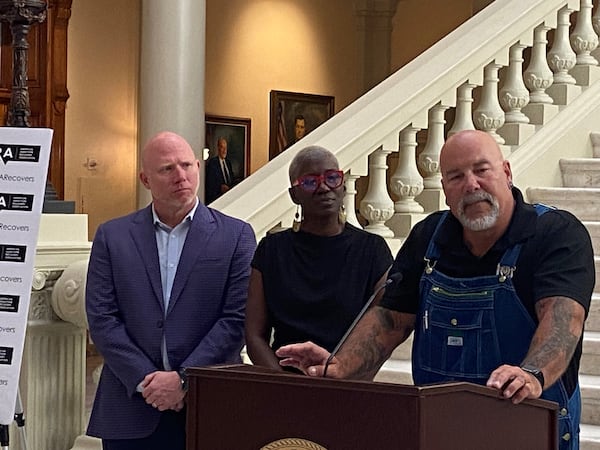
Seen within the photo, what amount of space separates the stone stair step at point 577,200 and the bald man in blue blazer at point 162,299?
259 centimetres

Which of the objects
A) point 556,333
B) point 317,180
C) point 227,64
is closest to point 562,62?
point 317,180

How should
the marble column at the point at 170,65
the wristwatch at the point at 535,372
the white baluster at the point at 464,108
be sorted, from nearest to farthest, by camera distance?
the wristwatch at the point at 535,372 < the white baluster at the point at 464,108 < the marble column at the point at 170,65

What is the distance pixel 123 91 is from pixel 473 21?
284 inches

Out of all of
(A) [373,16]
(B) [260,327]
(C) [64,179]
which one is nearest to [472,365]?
(B) [260,327]

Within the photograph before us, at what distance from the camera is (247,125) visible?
14.0 meters

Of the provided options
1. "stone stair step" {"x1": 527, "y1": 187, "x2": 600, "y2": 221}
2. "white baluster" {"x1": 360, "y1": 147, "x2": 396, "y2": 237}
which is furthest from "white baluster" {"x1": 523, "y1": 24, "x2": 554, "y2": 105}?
"white baluster" {"x1": 360, "y1": 147, "x2": 396, "y2": 237}

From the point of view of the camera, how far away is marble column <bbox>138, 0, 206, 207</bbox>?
352 inches

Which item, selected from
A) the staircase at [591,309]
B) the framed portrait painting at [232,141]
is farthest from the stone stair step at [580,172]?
the framed portrait painting at [232,141]

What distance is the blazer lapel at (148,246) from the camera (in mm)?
3773

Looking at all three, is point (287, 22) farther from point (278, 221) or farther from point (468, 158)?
point (468, 158)

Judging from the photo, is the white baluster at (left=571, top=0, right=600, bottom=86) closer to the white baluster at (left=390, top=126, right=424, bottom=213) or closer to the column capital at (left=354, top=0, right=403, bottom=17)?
the white baluster at (left=390, top=126, right=424, bottom=213)

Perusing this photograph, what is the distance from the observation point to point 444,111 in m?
5.77

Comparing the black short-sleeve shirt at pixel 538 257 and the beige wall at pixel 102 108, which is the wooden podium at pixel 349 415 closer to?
the black short-sleeve shirt at pixel 538 257

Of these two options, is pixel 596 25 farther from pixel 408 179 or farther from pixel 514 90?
pixel 408 179
